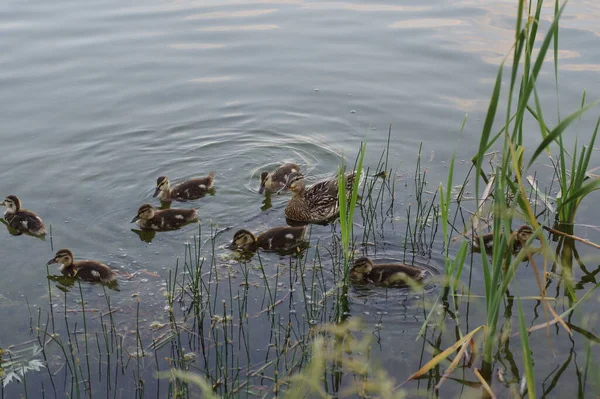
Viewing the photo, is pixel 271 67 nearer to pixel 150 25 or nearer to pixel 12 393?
pixel 150 25

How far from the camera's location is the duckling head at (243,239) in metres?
5.41

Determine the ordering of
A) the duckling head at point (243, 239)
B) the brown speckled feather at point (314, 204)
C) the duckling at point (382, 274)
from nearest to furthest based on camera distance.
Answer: the duckling at point (382, 274), the duckling head at point (243, 239), the brown speckled feather at point (314, 204)

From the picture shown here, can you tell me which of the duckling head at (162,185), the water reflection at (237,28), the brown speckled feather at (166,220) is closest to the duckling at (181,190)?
the duckling head at (162,185)

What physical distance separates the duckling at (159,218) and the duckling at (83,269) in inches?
28.8

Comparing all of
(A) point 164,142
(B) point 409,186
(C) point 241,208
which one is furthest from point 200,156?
(B) point 409,186

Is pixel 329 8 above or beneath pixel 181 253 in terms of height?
above

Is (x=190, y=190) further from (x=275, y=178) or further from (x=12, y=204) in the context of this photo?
(x=12, y=204)

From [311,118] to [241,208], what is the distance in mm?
1805

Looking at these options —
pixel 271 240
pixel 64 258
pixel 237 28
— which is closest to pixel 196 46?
pixel 237 28

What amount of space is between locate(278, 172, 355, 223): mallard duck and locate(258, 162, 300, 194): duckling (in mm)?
84

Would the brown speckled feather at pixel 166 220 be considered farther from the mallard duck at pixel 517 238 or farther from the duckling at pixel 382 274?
the mallard duck at pixel 517 238

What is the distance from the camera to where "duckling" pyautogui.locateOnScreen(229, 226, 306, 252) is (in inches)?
214

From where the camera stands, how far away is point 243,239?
5.41m

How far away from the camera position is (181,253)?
548 cm
